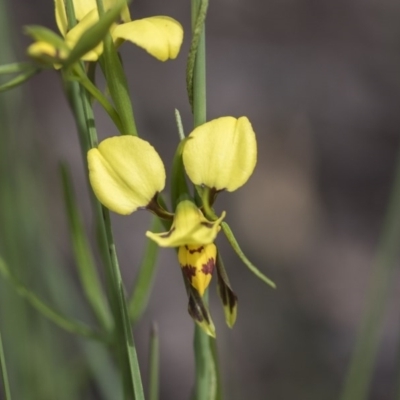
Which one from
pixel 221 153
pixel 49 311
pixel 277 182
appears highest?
pixel 221 153

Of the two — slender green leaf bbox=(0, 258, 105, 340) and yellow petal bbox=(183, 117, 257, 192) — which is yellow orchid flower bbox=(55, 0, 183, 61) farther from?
slender green leaf bbox=(0, 258, 105, 340)

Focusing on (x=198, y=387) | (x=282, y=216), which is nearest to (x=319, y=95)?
(x=282, y=216)

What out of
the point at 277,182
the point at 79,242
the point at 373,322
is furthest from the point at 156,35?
the point at 277,182

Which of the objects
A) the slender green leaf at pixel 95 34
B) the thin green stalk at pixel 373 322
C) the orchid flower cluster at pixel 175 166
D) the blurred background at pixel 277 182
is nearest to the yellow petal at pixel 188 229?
the orchid flower cluster at pixel 175 166

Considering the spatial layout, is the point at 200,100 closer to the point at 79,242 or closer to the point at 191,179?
the point at 191,179

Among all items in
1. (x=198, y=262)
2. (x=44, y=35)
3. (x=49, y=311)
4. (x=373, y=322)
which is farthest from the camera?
(x=373, y=322)

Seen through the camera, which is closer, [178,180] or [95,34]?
[95,34]

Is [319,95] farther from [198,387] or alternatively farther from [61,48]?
[61,48]

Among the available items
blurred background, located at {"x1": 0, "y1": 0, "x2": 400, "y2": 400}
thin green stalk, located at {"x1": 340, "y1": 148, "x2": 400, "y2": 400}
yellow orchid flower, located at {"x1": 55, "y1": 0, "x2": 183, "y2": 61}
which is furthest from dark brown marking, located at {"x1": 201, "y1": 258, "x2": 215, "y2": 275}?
blurred background, located at {"x1": 0, "y1": 0, "x2": 400, "y2": 400}
